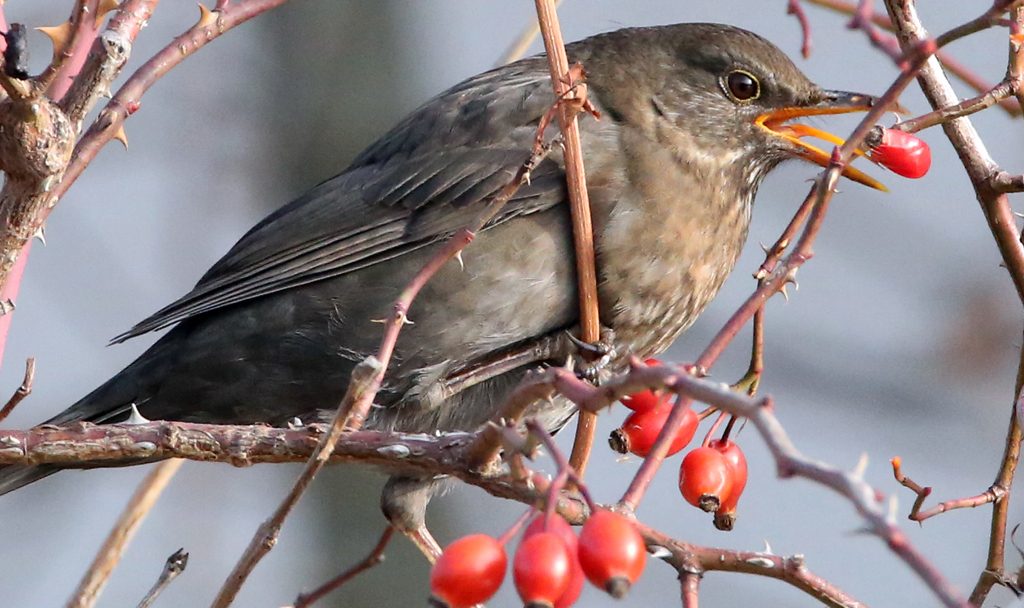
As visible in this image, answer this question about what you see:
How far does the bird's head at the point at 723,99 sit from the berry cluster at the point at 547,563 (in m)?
2.70

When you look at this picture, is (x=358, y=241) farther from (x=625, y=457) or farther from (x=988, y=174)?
(x=988, y=174)

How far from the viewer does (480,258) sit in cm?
436

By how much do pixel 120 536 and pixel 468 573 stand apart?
1480 mm

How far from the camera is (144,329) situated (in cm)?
439

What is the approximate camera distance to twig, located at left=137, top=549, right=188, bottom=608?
9.02 ft

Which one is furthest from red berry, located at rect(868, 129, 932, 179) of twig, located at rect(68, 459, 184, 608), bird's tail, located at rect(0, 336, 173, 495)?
bird's tail, located at rect(0, 336, 173, 495)

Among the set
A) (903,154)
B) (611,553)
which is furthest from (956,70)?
(611,553)

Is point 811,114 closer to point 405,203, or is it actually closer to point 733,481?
point 405,203

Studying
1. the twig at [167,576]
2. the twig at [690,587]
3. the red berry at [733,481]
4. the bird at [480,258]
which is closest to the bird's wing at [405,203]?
the bird at [480,258]

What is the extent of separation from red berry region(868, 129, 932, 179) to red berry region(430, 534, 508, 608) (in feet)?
5.55

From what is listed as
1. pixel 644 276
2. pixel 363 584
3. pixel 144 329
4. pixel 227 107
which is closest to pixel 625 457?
pixel 644 276

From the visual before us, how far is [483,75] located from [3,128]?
2.74 metres

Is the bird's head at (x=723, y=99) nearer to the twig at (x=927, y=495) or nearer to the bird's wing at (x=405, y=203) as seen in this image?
the bird's wing at (x=405, y=203)

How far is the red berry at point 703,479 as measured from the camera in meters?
3.10
